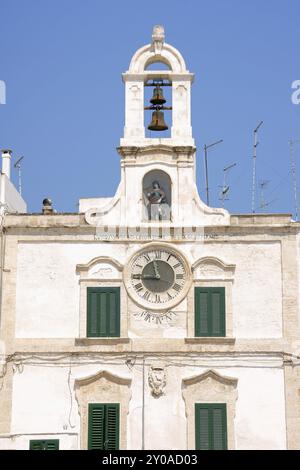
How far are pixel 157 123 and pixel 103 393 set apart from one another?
894cm

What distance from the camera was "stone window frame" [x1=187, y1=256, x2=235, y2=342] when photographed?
48.7 m

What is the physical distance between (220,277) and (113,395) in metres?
4.81

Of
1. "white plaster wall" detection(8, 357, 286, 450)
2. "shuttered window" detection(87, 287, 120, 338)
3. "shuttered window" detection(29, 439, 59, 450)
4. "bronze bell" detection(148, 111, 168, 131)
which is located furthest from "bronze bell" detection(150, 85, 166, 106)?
"shuttered window" detection(29, 439, 59, 450)

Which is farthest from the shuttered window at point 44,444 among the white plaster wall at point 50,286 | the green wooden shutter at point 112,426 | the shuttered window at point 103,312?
the shuttered window at point 103,312

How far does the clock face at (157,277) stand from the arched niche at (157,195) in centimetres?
111

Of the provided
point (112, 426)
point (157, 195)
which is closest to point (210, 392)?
point (112, 426)

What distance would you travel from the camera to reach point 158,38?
51000 millimetres

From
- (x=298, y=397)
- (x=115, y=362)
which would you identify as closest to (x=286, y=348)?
(x=298, y=397)

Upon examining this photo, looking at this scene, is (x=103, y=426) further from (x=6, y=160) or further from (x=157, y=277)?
(x=6, y=160)

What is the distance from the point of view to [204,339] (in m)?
48.4

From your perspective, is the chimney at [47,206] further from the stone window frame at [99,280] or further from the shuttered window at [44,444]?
the shuttered window at [44,444]

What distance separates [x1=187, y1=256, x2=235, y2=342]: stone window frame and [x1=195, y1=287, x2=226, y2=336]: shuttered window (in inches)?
4.8

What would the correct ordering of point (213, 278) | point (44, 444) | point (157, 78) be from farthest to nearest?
point (157, 78) → point (213, 278) → point (44, 444)

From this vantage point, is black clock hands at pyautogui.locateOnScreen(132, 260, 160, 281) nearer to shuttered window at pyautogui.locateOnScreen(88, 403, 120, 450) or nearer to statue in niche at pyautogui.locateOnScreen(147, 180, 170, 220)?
statue in niche at pyautogui.locateOnScreen(147, 180, 170, 220)
